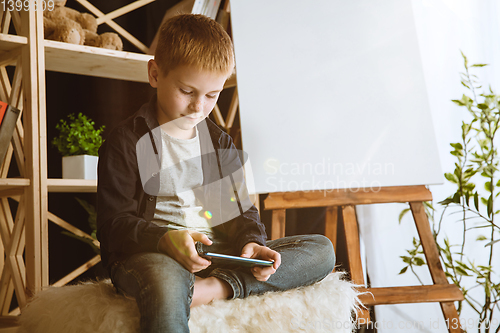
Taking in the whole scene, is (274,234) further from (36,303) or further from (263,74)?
(36,303)

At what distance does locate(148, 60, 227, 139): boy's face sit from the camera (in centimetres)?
81

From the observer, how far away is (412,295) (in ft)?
3.70

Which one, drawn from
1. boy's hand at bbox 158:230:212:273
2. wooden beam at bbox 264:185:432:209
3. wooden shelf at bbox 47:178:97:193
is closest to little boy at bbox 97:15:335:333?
boy's hand at bbox 158:230:212:273

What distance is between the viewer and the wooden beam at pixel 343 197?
1.18 meters

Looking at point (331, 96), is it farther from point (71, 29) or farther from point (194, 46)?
point (71, 29)

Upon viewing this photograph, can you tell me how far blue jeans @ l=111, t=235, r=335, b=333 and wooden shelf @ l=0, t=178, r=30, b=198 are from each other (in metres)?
0.53

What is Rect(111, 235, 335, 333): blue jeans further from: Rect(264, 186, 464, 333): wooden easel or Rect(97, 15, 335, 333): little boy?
Rect(264, 186, 464, 333): wooden easel

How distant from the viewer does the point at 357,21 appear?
52.5 inches

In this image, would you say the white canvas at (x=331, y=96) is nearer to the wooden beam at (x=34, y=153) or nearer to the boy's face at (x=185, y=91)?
the boy's face at (x=185, y=91)

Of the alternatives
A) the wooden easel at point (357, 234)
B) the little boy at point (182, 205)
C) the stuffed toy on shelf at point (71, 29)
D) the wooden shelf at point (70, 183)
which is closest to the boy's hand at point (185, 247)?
the little boy at point (182, 205)

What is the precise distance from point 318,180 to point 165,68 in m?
0.58

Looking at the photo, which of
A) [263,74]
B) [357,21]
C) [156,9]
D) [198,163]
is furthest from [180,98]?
[156,9]

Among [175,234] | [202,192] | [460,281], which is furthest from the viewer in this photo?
[460,281]

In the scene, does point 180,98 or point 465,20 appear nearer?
point 180,98
